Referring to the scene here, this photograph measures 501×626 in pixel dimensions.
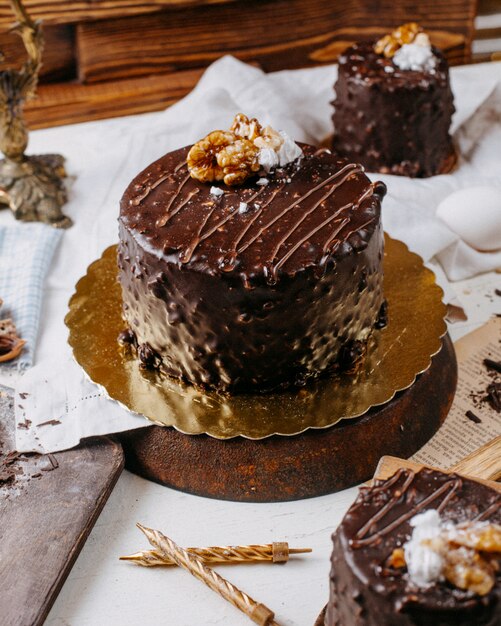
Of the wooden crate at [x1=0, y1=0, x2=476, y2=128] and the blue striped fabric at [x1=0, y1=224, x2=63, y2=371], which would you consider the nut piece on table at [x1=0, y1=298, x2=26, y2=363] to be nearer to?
the blue striped fabric at [x1=0, y1=224, x2=63, y2=371]

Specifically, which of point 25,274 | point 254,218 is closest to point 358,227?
point 254,218

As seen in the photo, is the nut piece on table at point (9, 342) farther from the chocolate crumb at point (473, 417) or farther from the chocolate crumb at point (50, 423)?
the chocolate crumb at point (473, 417)

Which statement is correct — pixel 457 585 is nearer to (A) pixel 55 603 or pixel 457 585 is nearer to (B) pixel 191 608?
(B) pixel 191 608

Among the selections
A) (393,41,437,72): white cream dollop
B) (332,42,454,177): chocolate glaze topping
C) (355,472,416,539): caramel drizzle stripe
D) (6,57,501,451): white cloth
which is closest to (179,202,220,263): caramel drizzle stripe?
(6,57,501,451): white cloth

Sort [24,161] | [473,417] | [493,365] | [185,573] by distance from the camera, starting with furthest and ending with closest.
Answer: [24,161]
[493,365]
[473,417]
[185,573]

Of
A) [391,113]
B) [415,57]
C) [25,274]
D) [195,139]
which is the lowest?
[25,274]

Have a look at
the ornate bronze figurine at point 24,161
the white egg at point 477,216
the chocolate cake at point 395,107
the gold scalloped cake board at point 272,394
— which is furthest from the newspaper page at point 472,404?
the ornate bronze figurine at point 24,161

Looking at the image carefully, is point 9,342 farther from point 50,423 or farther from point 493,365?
point 493,365
